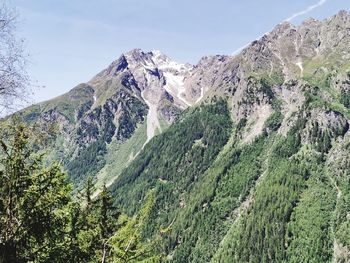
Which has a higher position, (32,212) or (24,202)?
(24,202)

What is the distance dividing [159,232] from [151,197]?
67.5 inches

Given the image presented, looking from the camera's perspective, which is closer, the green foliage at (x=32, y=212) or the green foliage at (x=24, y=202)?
the green foliage at (x=24, y=202)

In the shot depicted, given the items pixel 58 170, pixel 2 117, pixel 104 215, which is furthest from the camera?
pixel 104 215

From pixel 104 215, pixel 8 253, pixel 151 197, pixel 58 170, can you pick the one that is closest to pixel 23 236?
pixel 8 253

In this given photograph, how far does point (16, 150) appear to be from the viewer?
1354cm

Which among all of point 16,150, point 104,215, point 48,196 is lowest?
point 104,215

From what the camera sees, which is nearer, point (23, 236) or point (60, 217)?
point (23, 236)

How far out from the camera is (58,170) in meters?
15.5

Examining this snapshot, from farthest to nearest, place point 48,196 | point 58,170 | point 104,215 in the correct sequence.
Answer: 1. point 104,215
2. point 58,170
3. point 48,196

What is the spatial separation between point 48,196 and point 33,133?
2.14m

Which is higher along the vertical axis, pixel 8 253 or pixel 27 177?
pixel 27 177

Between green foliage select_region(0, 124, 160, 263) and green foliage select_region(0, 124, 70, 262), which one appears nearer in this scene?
green foliage select_region(0, 124, 70, 262)

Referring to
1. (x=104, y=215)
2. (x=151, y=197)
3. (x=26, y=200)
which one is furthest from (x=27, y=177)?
(x=104, y=215)

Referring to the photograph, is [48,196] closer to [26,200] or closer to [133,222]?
[26,200]
